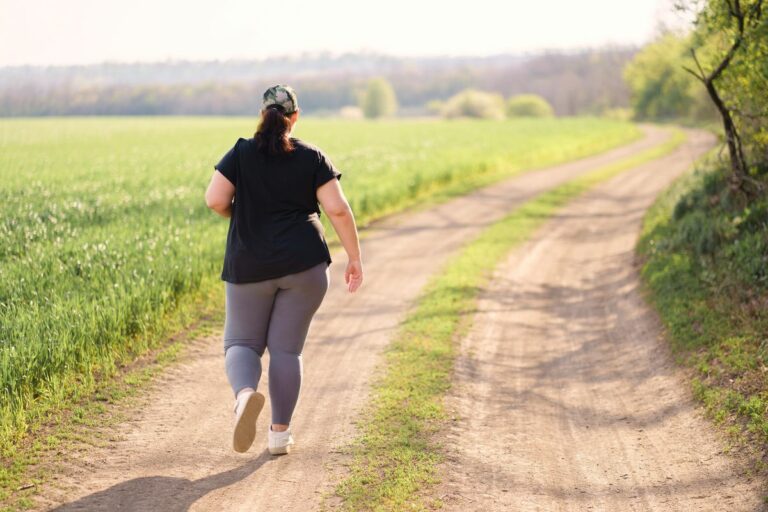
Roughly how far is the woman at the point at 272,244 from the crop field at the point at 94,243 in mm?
1804

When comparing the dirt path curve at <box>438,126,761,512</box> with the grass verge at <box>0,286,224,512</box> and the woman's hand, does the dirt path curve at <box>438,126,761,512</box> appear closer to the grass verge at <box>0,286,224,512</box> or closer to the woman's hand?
the woman's hand

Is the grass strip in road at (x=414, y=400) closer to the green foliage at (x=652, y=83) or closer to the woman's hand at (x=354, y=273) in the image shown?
the woman's hand at (x=354, y=273)

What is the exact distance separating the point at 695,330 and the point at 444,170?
1714 centimetres

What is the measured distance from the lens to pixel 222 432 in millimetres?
6105

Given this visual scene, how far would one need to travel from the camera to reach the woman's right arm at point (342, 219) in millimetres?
5180

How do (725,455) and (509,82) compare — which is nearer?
(725,455)

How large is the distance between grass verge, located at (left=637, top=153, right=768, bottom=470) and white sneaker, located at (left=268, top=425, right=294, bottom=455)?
3142mm

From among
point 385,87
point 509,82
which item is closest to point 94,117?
point 385,87

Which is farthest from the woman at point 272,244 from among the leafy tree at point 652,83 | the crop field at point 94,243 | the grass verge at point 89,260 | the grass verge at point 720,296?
the leafy tree at point 652,83

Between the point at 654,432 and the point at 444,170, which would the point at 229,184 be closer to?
the point at 654,432

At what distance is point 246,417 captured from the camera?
4.90 metres

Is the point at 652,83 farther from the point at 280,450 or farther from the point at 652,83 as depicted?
the point at 280,450

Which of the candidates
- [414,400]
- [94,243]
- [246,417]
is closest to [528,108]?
[94,243]

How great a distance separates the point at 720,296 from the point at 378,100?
119 metres
